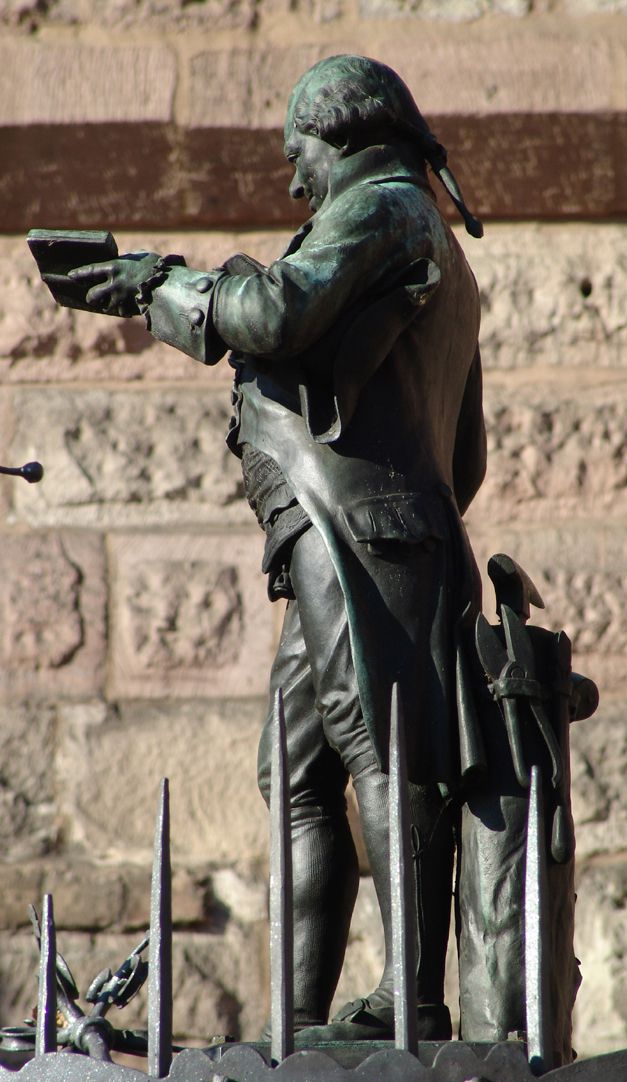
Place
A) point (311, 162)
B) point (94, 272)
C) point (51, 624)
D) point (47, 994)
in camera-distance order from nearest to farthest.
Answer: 1. point (47, 994)
2. point (94, 272)
3. point (311, 162)
4. point (51, 624)

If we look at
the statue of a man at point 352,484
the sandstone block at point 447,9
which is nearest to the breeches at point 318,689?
the statue of a man at point 352,484

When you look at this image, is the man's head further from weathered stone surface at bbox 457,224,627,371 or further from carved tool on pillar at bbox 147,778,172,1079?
weathered stone surface at bbox 457,224,627,371

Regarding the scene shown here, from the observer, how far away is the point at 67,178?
4.39 meters

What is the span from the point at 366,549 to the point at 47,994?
67 cm

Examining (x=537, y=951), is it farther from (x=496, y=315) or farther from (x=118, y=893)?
(x=496, y=315)

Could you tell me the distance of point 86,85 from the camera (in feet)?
14.2

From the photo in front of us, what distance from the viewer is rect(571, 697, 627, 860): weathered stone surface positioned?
3996 millimetres

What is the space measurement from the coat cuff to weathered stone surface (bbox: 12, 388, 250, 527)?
63.1 inches

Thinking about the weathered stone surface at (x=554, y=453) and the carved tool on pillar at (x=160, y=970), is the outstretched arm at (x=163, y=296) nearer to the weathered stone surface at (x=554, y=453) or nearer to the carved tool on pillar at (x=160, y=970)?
the carved tool on pillar at (x=160, y=970)

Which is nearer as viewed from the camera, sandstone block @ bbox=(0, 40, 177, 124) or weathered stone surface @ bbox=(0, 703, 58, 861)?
weathered stone surface @ bbox=(0, 703, 58, 861)

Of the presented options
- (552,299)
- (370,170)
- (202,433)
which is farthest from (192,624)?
(370,170)

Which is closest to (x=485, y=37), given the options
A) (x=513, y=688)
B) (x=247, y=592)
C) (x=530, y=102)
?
(x=530, y=102)

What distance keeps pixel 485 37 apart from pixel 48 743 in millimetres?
1659

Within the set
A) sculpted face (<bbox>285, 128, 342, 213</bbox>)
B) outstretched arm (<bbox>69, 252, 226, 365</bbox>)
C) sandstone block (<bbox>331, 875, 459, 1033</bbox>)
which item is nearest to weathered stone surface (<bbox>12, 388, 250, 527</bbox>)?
sandstone block (<bbox>331, 875, 459, 1033</bbox>)
